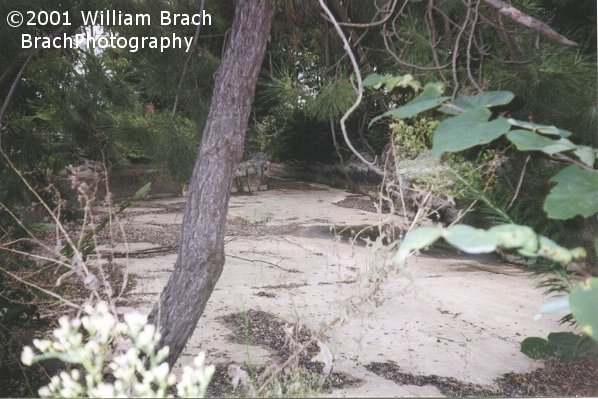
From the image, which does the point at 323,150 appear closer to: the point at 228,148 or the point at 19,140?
the point at 19,140

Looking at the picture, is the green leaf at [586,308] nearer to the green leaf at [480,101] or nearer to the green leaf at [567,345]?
the green leaf at [480,101]

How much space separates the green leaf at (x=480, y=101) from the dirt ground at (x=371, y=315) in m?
0.79

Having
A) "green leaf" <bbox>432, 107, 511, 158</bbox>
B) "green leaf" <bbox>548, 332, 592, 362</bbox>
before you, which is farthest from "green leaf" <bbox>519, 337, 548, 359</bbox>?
"green leaf" <bbox>432, 107, 511, 158</bbox>

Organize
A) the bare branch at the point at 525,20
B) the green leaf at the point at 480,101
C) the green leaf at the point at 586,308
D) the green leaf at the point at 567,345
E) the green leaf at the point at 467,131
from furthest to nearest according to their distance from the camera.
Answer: the green leaf at the point at 567,345, the bare branch at the point at 525,20, the green leaf at the point at 480,101, the green leaf at the point at 467,131, the green leaf at the point at 586,308

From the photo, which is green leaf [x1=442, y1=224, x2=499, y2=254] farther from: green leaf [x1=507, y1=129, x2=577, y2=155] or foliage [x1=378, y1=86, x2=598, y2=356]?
green leaf [x1=507, y1=129, x2=577, y2=155]

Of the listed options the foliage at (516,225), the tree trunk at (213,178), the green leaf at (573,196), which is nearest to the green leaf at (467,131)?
the foliage at (516,225)

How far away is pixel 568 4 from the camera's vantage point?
2.40m

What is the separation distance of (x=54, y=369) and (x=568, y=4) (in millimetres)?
2569

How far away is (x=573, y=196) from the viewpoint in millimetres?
947

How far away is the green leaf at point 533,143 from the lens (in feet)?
3.06

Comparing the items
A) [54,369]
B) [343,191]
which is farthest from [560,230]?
[343,191]

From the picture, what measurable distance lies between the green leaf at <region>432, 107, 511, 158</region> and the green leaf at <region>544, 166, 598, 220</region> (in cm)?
14

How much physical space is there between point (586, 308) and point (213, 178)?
147cm

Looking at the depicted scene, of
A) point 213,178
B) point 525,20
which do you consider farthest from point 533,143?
point 213,178
